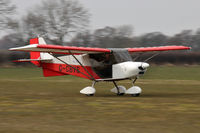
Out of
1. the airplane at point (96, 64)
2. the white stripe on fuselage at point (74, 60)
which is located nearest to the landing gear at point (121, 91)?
the airplane at point (96, 64)

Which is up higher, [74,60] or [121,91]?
[74,60]

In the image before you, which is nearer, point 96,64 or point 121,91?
point 96,64

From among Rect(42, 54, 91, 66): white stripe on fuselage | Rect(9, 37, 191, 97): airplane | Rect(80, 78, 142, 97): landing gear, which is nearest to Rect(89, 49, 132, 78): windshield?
Rect(9, 37, 191, 97): airplane

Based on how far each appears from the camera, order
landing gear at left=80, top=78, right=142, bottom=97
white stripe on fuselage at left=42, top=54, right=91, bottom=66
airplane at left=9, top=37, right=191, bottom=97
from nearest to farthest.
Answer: airplane at left=9, top=37, right=191, bottom=97 → landing gear at left=80, top=78, right=142, bottom=97 → white stripe on fuselage at left=42, top=54, right=91, bottom=66

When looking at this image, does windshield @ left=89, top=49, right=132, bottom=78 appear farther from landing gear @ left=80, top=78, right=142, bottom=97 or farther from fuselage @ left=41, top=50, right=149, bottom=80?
landing gear @ left=80, top=78, right=142, bottom=97

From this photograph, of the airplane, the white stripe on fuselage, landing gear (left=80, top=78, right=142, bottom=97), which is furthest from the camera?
the white stripe on fuselage

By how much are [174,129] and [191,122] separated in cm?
103

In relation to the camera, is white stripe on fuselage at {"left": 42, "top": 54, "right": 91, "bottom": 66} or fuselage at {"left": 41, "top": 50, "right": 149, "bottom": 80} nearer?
fuselage at {"left": 41, "top": 50, "right": 149, "bottom": 80}

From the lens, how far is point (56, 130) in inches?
279

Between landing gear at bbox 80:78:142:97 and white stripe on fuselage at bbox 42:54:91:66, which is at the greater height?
white stripe on fuselage at bbox 42:54:91:66

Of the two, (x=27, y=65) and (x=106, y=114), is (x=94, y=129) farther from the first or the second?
(x=27, y=65)

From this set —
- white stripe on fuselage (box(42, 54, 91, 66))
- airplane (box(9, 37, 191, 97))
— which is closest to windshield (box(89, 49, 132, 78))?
airplane (box(9, 37, 191, 97))

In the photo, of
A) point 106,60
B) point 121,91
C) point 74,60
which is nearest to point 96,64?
point 106,60

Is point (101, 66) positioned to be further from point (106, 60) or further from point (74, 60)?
point (74, 60)
